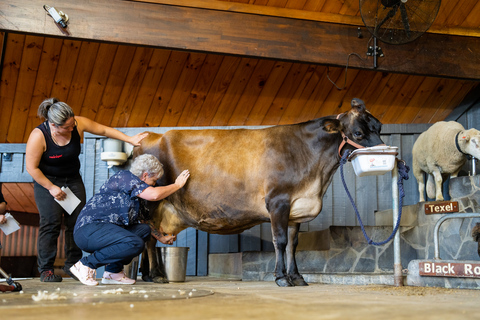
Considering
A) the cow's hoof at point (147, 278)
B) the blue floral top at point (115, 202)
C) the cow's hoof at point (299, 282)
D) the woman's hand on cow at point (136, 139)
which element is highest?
the woman's hand on cow at point (136, 139)

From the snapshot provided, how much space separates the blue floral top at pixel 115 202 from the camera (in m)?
3.42

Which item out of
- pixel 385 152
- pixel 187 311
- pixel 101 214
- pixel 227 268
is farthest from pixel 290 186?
pixel 187 311

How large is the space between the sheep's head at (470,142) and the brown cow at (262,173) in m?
1.48

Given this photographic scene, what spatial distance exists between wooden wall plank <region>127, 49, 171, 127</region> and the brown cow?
1548 mm

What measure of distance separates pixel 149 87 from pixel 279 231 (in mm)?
2928

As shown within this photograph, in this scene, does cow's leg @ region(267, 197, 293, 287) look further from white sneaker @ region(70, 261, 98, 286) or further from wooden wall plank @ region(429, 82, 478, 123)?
wooden wall plank @ region(429, 82, 478, 123)

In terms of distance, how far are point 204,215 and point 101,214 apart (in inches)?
40.5

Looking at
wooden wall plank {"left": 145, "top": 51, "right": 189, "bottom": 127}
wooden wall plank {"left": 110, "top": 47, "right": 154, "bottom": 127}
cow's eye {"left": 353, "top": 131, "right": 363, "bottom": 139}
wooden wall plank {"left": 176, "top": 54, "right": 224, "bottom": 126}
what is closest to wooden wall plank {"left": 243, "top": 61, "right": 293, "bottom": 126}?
wooden wall plank {"left": 176, "top": 54, "right": 224, "bottom": 126}

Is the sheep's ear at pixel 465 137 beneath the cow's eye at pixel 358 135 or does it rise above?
above

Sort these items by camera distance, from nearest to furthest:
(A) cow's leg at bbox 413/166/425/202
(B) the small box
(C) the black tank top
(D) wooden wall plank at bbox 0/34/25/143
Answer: (B) the small box, (C) the black tank top, (D) wooden wall plank at bbox 0/34/25/143, (A) cow's leg at bbox 413/166/425/202

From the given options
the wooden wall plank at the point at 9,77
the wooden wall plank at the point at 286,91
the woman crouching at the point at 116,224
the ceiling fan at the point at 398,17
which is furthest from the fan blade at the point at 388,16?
the wooden wall plank at the point at 9,77

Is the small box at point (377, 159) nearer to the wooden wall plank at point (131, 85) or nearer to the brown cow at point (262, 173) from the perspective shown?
the brown cow at point (262, 173)

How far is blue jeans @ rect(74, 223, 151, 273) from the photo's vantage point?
3.33 metres

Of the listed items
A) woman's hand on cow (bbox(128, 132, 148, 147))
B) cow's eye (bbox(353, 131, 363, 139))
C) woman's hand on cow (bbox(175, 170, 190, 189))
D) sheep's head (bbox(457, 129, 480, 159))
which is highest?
sheep's head (bbox(457, 129, 480, 159))
